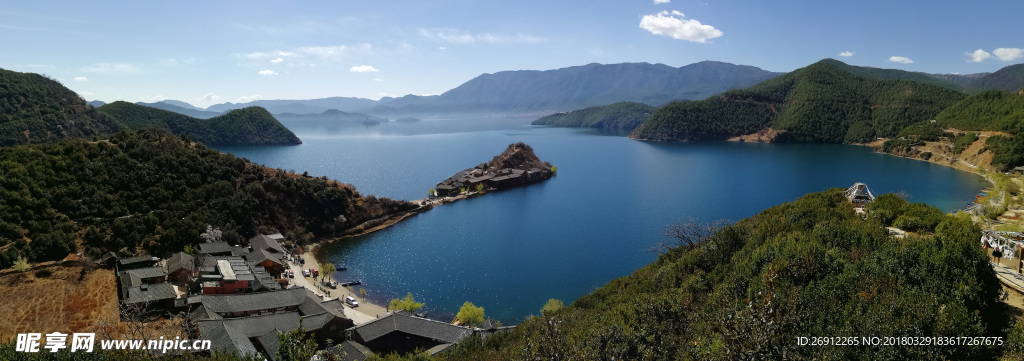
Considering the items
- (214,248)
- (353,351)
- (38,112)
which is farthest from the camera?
(38,112)

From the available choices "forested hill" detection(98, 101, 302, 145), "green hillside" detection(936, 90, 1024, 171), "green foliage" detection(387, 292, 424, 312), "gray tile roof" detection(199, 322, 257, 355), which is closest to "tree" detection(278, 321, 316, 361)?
"gray tile roof" detection(199, 322, 257, 355)

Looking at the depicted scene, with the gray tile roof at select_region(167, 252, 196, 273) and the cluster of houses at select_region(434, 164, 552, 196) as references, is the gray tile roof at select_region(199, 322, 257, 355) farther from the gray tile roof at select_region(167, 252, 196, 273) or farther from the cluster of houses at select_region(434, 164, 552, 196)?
the cluster of houses at select_region(434, 164, 552, 196)

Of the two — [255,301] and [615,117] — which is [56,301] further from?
[615,117]

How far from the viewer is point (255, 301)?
21.9 m

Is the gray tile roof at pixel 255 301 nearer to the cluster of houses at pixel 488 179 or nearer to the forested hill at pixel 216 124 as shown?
the cluster of houses at pixel 488 179

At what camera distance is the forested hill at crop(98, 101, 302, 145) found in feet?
319

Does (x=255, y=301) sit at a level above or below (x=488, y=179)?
below

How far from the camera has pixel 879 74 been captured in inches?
6875

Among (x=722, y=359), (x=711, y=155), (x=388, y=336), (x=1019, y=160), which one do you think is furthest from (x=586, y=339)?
(x=711, y=155)

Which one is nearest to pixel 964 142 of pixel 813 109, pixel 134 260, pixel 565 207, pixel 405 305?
pixel 813 109

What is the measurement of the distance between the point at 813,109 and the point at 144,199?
11866 centimetres

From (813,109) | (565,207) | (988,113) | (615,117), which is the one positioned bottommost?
(565,207)

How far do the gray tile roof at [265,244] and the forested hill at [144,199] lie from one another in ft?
4.12

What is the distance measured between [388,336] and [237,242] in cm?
1675
